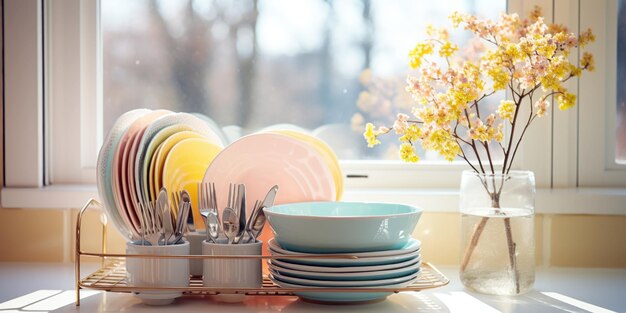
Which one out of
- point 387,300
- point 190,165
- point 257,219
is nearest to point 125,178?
point 190,165

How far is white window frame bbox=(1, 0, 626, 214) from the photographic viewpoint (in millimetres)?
1559

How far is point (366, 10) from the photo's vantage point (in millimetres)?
1688

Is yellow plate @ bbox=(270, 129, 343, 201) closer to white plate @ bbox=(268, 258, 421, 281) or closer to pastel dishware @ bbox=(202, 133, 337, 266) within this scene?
pastel dishware @ bbox=(202, 133, 337, 266)

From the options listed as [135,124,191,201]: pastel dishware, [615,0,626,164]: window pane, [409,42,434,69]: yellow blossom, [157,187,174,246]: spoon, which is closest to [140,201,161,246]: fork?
[157,187,174,246]: spoon

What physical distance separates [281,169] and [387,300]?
0.98 ft

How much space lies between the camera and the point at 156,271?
1.17 m

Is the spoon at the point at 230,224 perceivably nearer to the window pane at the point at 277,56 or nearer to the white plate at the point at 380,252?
the white plate at the point at 380,252

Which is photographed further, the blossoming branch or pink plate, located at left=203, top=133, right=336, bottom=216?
pink plate, located at left=203, top=133, right=336, bottom=216

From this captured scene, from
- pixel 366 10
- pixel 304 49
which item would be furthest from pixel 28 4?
pixel 366 10

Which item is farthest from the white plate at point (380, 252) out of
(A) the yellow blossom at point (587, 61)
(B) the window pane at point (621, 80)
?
(B) the window pane at point (621, 80)

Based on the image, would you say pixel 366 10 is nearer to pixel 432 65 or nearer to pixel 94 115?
pixel 432 65

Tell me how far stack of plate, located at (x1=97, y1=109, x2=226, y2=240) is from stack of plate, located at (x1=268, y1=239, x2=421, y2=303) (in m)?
0.26

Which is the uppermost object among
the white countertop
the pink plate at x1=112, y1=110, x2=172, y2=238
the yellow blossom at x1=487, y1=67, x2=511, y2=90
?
the yellow blossom at x1=487, y1=67, x2=511, y2=90

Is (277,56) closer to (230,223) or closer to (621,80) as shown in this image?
(230,223)
